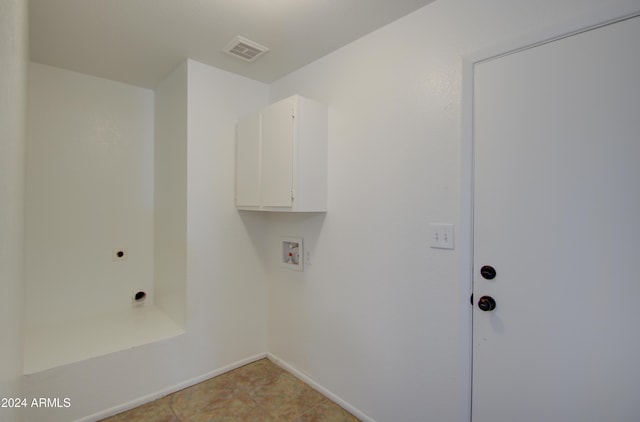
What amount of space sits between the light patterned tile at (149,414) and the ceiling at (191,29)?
255 centimetres

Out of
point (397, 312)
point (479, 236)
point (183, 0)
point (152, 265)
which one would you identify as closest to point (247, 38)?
point (183, 0)

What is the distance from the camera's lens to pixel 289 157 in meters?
2.08

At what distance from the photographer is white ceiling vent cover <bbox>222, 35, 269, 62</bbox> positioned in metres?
2.10

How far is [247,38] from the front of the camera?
206 cm

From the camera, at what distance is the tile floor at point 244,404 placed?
2.01 metres

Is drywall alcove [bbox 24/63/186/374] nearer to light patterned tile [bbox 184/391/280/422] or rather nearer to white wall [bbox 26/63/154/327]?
white wall [bbox 26/63/154/327]

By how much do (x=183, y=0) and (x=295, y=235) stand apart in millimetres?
1720

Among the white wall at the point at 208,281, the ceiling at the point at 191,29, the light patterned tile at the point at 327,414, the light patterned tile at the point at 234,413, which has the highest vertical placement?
the ceiling at the point at 191,29

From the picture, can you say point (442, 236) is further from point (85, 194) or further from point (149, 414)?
point (85, 194)

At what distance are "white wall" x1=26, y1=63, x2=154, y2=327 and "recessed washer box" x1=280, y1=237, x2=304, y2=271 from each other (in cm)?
138

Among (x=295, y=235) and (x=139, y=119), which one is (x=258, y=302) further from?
(x=139, y=119)

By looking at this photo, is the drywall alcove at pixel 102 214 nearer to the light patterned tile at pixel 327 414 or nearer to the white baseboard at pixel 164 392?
the white baseboard at pixel 164 392

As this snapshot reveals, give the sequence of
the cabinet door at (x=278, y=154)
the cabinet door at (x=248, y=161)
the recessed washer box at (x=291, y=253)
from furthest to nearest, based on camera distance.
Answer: the recessed washer box at (x=291, y=253), the cabinet door at (x=248, y=161), the cabinet door at (x=278, y=154)

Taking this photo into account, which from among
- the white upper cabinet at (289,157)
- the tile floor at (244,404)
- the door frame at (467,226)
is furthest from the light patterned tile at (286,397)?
the white upper cabinet at (289,157)
